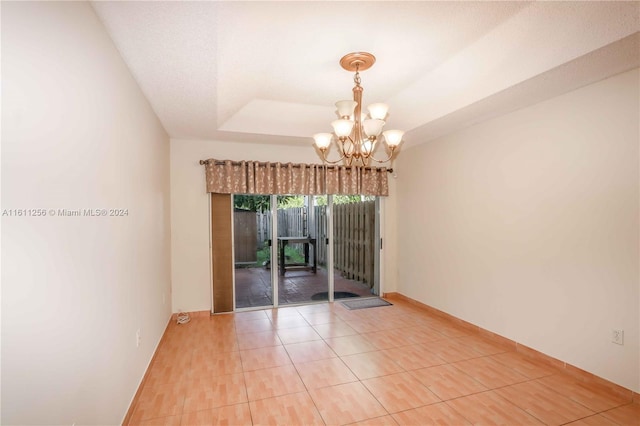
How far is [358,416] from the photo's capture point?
81.0 inches

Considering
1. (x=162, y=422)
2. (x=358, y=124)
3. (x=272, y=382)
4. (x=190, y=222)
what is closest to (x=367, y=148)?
(x=358, y=124)

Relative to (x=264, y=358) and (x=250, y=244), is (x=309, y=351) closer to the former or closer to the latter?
(x=264, y=358)

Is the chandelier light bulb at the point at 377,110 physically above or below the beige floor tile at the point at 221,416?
above

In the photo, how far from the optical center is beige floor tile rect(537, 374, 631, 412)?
220 cm

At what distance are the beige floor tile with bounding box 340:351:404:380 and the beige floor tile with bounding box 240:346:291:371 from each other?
60 centimetres

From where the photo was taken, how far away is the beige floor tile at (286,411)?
2.02 m

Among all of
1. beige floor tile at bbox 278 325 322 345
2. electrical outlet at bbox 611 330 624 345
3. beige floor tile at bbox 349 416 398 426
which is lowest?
beige floor tile at bbox 278 325 322 345

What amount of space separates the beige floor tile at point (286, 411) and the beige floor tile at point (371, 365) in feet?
1.84

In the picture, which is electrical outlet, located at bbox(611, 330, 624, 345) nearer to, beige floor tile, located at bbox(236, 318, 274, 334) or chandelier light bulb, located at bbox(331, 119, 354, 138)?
chandelier light bulb, located at bbox(331, 119, 354, 138)

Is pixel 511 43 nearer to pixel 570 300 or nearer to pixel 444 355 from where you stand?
pixel 570 300

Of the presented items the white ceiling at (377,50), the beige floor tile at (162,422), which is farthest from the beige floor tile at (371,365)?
the white ceiling at (377,50)

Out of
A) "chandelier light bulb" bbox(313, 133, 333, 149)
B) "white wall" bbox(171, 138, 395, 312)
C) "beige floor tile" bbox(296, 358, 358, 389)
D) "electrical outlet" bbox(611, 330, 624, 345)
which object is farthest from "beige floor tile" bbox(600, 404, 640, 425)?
"white wall" bbox(171, 138, 395, 312)

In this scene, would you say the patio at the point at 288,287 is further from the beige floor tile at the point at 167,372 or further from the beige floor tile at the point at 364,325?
the beige floor tile at the point at 167,372

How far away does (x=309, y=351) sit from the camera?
305 cm
